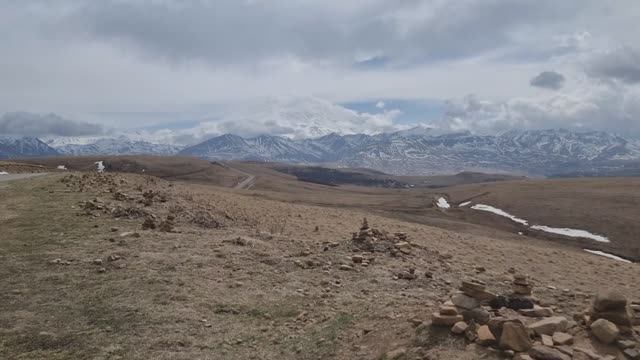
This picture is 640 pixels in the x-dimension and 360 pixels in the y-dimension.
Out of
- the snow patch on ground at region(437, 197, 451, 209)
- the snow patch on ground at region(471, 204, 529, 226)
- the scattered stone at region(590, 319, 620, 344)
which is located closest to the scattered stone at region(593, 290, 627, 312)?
the scattered stone at region(590, 319, 620, 344)

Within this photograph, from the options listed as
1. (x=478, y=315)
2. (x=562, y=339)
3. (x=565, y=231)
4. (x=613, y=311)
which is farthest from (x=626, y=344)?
(x=565, y=231)

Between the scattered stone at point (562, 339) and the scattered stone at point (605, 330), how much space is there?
0.53 meters

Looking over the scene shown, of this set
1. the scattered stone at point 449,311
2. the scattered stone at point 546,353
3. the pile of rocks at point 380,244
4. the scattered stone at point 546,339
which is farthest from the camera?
the pile of rocks at point 380,244

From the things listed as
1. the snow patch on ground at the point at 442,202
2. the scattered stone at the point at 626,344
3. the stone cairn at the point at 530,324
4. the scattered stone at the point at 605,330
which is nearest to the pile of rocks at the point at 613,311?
the stone cairn at the point at 530,324

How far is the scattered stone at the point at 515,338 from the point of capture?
10.1 metres

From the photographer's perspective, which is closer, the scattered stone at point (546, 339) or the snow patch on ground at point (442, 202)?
the scattered stone at point (546, 339)

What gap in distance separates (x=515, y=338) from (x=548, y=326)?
1.01 m

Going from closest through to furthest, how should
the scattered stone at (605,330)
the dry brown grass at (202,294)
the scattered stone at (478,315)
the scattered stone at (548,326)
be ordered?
the scattered stone at (605,330)
the scattered stone at (548,326)
the scattered stone at (478,315)
the dry brown grass at (202,294)

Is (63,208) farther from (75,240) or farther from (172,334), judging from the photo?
(172,334)

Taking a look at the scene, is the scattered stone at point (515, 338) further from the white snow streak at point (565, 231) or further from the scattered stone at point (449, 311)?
the white snow streak at point (565, 231)

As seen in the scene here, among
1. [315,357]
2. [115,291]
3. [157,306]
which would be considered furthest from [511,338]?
[115,291]

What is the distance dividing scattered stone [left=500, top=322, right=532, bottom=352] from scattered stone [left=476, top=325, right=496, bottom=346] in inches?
8.1

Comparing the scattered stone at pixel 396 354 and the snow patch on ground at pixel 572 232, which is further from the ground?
the scattered stone at pixel 396 354

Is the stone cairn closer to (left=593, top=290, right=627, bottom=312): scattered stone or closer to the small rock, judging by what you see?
(left=593, top=290, right=627, bottom=312): scattered stone
